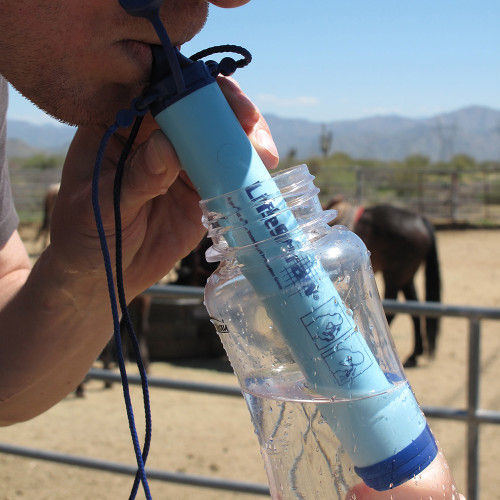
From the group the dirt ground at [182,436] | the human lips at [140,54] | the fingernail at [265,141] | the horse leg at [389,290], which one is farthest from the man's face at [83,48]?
the horse leg at [389,290]

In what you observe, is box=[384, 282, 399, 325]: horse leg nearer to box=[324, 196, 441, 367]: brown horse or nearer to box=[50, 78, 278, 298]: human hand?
box=[324, 196, 441, 367]: brown horse

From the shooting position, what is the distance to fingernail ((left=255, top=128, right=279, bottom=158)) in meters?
0.75

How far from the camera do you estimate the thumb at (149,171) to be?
27.6 inches

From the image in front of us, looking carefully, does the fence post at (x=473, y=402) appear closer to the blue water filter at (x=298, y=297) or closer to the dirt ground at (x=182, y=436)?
the dirt ground at (x=182, y=436)

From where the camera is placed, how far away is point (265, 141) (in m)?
0.76

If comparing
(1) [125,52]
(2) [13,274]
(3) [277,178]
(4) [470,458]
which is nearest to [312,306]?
(3) [277,178]

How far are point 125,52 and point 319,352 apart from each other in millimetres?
404

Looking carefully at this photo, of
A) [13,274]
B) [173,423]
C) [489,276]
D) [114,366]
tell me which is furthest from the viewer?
[489,276]

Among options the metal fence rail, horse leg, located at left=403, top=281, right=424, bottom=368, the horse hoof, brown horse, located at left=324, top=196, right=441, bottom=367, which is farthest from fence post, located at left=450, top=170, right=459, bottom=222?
the metal fence rail

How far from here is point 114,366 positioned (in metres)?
6.07

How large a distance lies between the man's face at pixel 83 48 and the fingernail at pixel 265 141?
0.15 m

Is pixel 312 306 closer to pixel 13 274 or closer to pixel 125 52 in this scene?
pixel 125 52

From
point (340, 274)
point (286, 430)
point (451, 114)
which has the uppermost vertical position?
point (340, 274)

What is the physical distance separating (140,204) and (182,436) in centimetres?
384
